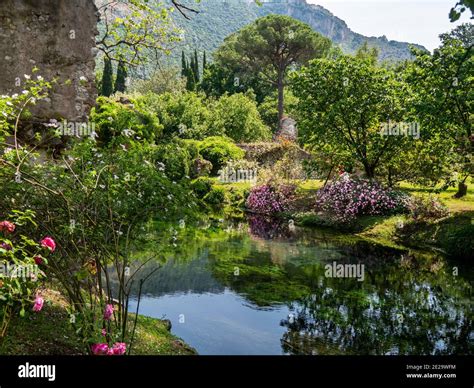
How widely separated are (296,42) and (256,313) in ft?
136

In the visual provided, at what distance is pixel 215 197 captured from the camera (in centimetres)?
2877

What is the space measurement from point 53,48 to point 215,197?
2080 cm

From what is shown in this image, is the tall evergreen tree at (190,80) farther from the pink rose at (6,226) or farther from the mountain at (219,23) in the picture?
the pink rose at (6,226)

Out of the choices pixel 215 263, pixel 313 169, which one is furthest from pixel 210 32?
pixel 215 263

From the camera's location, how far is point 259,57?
51.3 m

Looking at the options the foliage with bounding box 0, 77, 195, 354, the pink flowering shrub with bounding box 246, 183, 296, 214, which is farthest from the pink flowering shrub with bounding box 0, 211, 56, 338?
the pink flowering shrub with bounding box 246, 183, 296, 214

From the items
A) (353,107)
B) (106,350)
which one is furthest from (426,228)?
(106,350)

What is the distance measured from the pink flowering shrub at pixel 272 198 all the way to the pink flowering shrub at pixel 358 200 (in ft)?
9.41

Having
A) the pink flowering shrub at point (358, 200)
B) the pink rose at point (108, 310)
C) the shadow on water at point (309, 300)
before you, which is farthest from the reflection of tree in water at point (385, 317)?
the pink flowering shrub at point (358, 200)

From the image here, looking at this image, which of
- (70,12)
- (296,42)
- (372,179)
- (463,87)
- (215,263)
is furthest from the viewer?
(296,42)

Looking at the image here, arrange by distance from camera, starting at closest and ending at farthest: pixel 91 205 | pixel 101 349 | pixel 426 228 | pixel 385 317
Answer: pixel 101 349 < pixel 91 205 < pixel 385 317 < pixel 426 228

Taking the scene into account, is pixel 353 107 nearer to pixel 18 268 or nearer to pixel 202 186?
pixel 202 186
